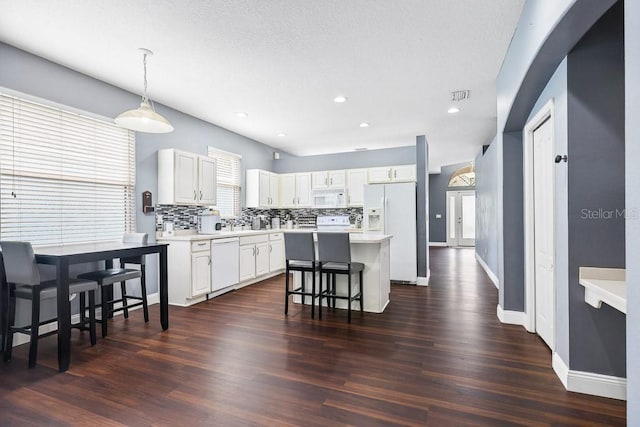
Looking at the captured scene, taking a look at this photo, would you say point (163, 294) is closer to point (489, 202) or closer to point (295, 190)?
point (295, 190)

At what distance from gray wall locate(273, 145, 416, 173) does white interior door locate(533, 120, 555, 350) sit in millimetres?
3027

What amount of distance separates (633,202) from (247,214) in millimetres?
5816

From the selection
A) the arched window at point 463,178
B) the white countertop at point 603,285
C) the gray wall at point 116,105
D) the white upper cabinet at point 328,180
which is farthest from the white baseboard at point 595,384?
the arched window at point 463,178

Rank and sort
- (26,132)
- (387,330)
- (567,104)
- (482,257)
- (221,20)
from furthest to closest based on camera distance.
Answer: (482,257), (387,330), (26,132), (221,20), (567,104)

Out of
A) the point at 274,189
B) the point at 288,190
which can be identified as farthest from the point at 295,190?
the point at 274,189

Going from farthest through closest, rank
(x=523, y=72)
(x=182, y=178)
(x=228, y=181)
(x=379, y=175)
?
(x=379, y=175) → (x=228, y=181) → (x=182, y=178) → (x=523, y=72)

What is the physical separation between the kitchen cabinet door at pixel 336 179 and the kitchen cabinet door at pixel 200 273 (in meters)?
3.01

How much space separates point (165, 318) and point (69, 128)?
2.23 meters

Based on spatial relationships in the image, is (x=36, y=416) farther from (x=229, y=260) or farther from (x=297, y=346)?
(x=229, y=260)

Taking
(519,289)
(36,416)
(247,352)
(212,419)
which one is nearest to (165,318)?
(247,352)

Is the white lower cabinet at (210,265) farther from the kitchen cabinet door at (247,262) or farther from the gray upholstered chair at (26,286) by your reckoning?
the gray upholstered chair at (26,286)

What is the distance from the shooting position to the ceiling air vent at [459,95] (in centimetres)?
393

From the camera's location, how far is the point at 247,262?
514cm

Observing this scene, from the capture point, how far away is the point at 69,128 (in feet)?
11.0
